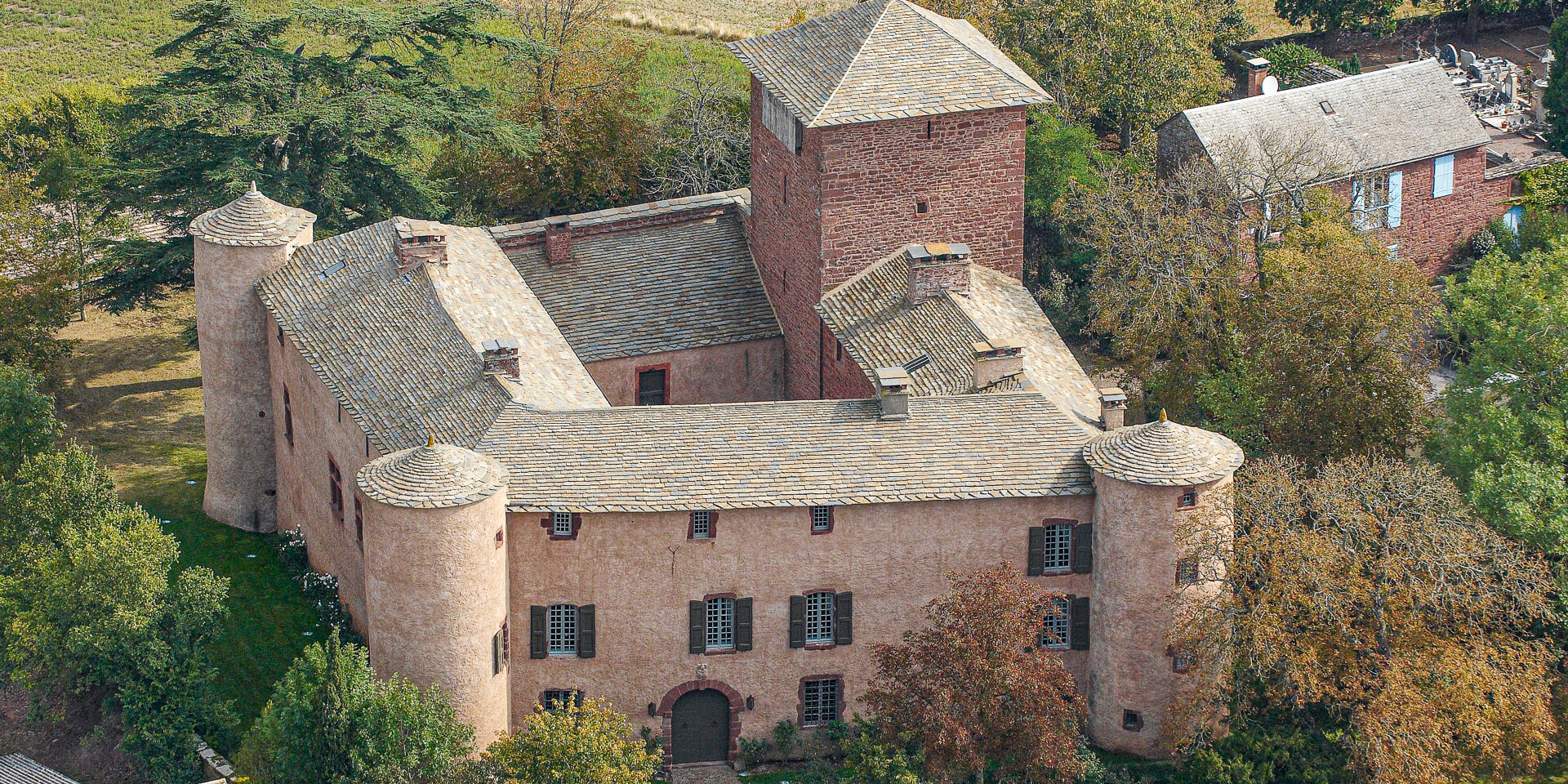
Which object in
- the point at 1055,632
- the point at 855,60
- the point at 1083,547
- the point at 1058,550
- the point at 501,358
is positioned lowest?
the point at 1055,632

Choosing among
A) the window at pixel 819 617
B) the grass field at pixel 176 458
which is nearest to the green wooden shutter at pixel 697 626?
the window at pixel 819 617

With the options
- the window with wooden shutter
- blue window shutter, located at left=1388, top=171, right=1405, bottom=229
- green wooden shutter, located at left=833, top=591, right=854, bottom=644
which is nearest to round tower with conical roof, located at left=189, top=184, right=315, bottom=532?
green wooden shutter, located at left=833, top=591, right=854, bottom=644

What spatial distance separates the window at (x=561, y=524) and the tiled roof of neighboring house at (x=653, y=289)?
15.5 m

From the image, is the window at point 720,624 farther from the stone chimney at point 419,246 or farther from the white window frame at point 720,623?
the stone chimney at point 419,246

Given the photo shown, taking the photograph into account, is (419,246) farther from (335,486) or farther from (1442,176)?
(1442,176)

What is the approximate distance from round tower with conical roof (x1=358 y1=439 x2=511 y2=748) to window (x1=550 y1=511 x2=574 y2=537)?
4.34 feet

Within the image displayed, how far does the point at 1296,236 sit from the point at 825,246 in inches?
599

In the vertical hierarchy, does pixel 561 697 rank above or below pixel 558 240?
below

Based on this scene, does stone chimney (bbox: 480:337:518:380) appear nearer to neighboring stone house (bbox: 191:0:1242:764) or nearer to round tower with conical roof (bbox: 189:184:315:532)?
neighboring stone house (bbox: 191:0:1242:764)

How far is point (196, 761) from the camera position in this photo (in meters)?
60.7

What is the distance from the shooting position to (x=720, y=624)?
5928cm

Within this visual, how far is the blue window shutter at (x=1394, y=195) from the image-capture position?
279 ft

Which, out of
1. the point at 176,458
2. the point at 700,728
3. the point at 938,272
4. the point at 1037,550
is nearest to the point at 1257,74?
the point at 938,272

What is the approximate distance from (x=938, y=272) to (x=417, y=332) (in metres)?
16.0
